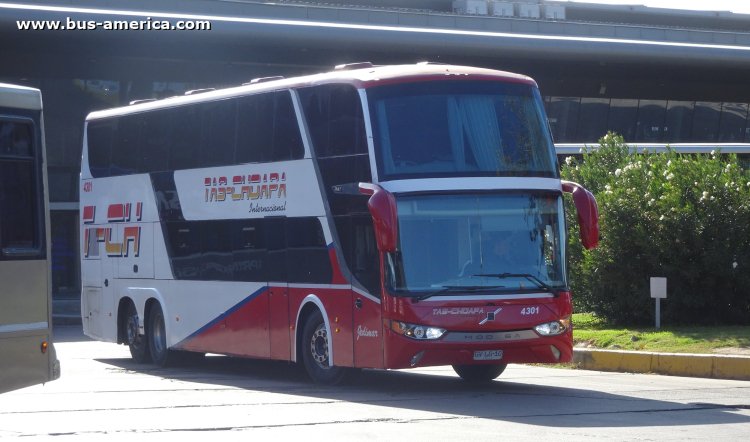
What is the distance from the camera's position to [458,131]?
1515 centimetres

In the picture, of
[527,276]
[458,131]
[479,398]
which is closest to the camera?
[479,398]

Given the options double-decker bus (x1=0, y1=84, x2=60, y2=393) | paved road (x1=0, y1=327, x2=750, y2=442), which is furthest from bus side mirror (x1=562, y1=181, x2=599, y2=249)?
double-decker bus (x1=0, y1=84, x2=60, y2=393)

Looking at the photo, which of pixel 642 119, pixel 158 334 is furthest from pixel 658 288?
pixel 642 119

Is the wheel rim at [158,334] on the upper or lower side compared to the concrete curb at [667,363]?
upper

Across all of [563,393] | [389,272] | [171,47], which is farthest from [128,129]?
[171,47]

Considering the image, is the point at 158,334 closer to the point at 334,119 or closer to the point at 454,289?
the point at 334,119

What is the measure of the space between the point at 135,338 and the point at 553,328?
8587mm

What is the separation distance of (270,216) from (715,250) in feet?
25.6

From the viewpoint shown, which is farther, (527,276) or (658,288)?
(658,288)

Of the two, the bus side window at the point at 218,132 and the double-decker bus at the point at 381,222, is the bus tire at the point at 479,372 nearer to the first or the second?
the double-decker bus at the point at 381,222

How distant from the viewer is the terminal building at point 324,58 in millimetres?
37281

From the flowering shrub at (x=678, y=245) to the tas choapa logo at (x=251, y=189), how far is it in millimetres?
7066

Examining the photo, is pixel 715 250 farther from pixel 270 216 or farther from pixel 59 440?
pixel 59 440

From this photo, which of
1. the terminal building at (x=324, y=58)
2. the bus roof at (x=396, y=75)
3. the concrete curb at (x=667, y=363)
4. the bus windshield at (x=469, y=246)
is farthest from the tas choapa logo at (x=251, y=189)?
the terminal building at (x=324, y=58)
